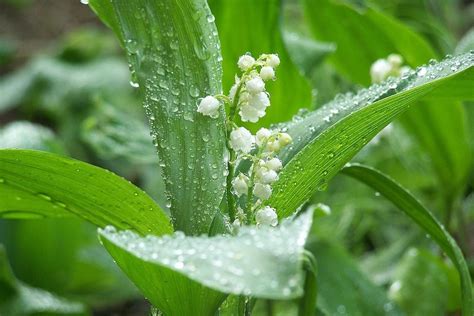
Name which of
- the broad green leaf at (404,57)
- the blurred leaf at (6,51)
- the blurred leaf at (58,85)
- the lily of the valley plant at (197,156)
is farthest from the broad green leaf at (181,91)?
the blurred leaf at (6,51)

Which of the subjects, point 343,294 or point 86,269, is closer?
point 343,294

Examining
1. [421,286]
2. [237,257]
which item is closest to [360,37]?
[421,286]

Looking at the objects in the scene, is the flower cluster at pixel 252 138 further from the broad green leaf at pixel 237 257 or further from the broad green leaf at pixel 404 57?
the broad green leaf at pixel 404 57

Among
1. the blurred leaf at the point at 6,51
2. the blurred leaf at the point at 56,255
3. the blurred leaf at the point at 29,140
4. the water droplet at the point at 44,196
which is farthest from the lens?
the blurred leaf at the point at 6,51

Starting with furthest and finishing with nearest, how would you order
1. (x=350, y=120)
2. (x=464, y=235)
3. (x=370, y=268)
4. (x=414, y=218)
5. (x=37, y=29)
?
(x=37, y=29) < (x=370, y=268) < (x=464, y=235) < (x=414, y=218) < (x=350, y=120)

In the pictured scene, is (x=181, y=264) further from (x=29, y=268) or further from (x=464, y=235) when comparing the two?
(x=29, y=268)

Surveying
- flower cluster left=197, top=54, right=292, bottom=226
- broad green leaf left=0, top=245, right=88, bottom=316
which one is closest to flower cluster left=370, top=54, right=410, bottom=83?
flower cluster left=197, top=54, right=292, bottom=226

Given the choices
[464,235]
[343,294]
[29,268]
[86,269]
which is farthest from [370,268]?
[29,268]

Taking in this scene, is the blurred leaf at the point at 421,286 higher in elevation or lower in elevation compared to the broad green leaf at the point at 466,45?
lower
